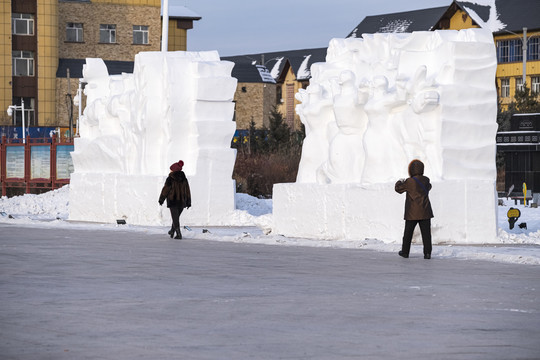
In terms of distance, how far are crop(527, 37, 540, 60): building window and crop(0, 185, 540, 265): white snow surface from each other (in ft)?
164

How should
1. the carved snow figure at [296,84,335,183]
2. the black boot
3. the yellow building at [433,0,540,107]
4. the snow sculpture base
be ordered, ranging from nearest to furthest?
the black boot
the snow sculpture base
the carved snow figure at [296,84,335,183]
the yellow building at [433,0,540,107]

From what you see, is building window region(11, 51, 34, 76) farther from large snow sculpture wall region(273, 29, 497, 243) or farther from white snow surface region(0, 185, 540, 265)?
large snow sculpture wall region(273, 29, 497, 243)

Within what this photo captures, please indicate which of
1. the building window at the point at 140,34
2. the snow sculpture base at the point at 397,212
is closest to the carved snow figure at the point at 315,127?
the snow sculpture base at the point at 397,212

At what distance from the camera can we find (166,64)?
3039 centimetres

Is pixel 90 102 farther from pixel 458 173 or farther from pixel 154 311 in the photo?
pixel 154 311

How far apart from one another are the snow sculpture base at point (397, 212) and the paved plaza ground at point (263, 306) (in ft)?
8.89

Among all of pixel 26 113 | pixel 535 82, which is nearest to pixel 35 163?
pixel 26 113

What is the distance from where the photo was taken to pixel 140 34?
266 ft

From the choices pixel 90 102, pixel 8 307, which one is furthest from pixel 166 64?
pixel 8 307

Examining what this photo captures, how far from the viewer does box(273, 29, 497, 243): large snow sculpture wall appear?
2236 centimetres

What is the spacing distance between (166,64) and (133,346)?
69.7 ft

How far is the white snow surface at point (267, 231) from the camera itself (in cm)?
1962

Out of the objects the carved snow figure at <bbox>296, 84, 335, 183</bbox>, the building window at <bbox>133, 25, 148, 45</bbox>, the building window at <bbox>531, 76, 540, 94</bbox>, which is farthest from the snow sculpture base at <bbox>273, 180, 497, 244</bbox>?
the building window at <bbox>531, 76, 540, 94</bbox>

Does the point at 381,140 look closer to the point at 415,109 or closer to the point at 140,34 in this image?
the point at 415,109
